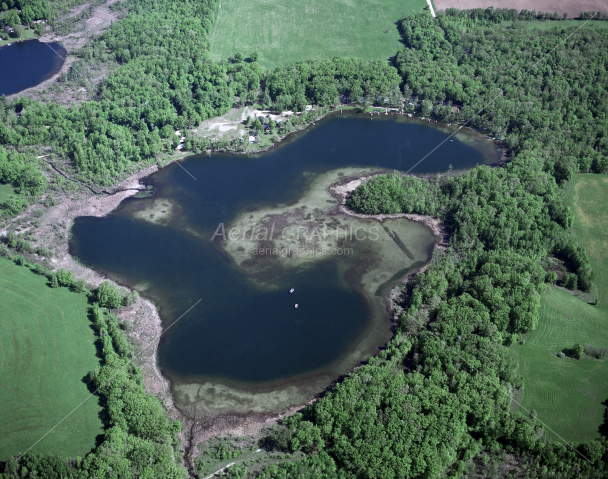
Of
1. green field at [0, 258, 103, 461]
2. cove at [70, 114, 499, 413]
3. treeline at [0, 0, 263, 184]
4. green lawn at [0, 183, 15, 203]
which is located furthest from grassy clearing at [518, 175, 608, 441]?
green lawn at [0, 183, 15, 203]

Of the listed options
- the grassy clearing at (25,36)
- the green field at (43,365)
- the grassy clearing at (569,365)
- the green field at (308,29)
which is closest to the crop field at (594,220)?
the grassy clearing at (569,365)

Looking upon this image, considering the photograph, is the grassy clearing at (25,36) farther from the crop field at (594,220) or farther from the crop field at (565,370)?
the crop field at (565,370)

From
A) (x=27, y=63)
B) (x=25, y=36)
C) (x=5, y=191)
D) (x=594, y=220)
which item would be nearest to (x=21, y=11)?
(x=25, y=36)

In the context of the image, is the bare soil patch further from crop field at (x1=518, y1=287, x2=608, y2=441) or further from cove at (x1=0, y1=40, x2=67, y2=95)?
crop field at (x1=518, y1=287, x2=608, y2=441)

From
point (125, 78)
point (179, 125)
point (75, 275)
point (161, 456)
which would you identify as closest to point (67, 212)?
point (75, 275)

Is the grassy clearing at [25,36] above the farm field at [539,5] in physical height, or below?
below

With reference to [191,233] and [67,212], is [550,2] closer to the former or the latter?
[191,233]
